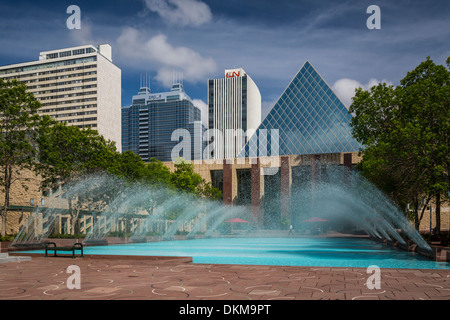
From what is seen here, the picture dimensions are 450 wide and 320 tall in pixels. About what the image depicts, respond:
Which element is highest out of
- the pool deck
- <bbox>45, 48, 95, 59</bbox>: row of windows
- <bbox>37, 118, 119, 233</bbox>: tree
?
<bbox>45, 48, 95, 59</bbox>: row of windows

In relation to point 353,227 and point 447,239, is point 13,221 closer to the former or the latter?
point 447,239

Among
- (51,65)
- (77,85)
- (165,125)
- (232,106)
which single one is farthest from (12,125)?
(165,125)

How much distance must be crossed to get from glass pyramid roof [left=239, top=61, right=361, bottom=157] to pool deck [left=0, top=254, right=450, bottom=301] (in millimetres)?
62955

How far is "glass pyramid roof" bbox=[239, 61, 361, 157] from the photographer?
7419 cm

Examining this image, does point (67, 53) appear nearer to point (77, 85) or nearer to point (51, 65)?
point (51, 65)

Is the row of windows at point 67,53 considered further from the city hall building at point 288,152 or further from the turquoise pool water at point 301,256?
the turquoise pool water at point 301,256

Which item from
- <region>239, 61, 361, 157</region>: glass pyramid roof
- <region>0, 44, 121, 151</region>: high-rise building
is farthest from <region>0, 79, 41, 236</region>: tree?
<region>0, 44, 121, 151</region>: high-rise building

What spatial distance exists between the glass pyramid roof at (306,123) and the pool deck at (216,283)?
63.0 metres

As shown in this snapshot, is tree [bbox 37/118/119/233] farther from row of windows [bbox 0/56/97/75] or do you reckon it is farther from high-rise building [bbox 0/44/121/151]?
row of windows [bbox 0/56/97/75]

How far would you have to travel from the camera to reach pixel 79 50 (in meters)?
143

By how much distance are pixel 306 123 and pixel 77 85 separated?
90.2 m

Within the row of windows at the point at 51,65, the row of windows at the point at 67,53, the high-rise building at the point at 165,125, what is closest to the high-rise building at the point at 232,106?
the high-rise building at the point at 165,125

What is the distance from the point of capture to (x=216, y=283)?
9680 millimetres
